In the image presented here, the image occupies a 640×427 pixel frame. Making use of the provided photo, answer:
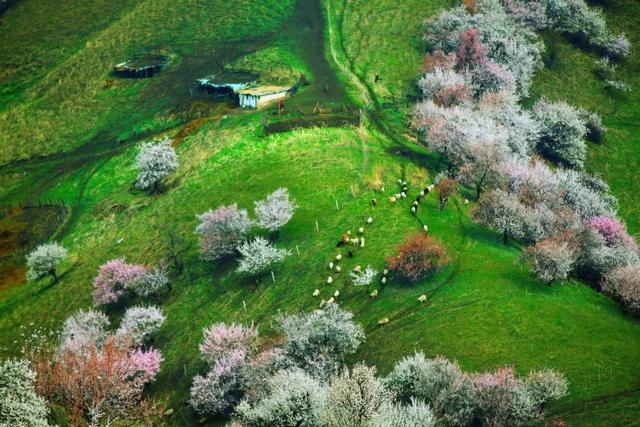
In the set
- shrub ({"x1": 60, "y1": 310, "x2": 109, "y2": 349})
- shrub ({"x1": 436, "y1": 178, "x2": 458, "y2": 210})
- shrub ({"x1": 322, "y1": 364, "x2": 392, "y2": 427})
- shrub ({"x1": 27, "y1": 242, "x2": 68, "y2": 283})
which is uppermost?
shrub ({"x1": 322, "y1": 364, "x2": 392, "y2": 427})

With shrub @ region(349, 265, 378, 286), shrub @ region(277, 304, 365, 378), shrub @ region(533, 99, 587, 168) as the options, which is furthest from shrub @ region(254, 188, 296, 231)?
shrub @ region(533, 99, 587, 168)

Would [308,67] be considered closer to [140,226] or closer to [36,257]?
[140,226]

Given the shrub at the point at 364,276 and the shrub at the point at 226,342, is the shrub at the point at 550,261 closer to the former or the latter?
the shrub at the point at 364,276

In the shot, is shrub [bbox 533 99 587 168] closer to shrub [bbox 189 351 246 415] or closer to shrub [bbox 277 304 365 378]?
shrub [bbox 277 304 365 378]

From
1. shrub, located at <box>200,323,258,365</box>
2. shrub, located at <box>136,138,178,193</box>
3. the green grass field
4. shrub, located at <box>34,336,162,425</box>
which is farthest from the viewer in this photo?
shrub, located at <box>136,138,178,193</box>

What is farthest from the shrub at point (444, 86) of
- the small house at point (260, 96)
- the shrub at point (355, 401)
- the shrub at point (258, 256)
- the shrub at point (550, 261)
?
the shrub at point (355, 401)

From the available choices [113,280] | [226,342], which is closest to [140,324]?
[113,280]

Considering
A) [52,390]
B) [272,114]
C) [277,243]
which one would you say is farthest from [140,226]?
[52,390]
